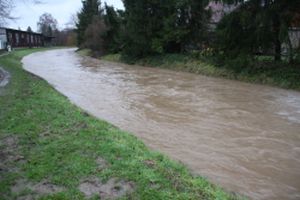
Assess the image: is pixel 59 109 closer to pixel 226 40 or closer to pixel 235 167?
pixel 235 167

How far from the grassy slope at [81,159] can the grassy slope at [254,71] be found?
10711mm

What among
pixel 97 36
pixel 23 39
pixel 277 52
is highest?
pixel 97 36

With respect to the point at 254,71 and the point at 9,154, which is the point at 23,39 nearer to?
the point at 254,71

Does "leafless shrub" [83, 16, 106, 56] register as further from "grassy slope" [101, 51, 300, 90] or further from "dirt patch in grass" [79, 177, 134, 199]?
"dirt patch in grass" [79, 177, 134, 199]

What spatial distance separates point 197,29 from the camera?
2761cm

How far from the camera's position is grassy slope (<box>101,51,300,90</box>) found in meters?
16.7

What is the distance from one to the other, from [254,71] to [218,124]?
380 inches

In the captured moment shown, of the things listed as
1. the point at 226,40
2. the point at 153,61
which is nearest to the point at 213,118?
the point at 226,40

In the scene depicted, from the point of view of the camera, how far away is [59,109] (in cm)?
1020

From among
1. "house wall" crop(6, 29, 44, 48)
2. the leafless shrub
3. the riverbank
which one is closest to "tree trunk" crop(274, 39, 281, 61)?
the riverbank

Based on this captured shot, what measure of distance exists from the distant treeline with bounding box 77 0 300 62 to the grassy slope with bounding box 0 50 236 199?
39.2 ft

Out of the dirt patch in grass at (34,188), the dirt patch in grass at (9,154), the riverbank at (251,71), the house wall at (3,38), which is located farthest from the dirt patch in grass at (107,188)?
the house wall at (3,38)

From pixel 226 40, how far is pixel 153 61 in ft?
32.5

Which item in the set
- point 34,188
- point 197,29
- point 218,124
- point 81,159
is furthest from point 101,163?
point 197,29
